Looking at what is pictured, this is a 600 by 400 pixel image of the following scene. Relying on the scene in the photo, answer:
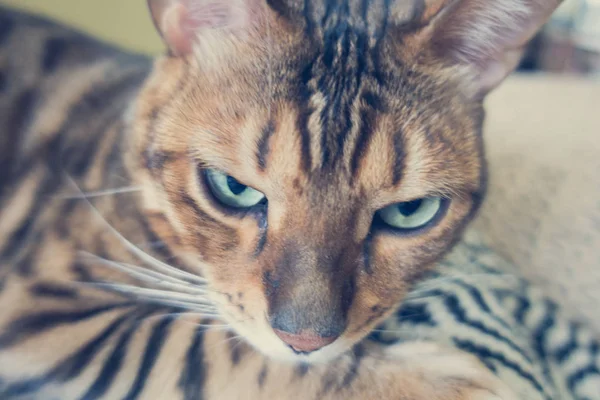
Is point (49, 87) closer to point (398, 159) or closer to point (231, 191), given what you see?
point (231, 191)

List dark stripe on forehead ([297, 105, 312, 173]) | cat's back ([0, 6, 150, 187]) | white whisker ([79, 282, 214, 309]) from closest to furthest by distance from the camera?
dark stripe on forehead ([297, 105, 312, 173]) → white whisker ([79, 282, 214, 309]) → cat's back ([0, 6, 150, 187])

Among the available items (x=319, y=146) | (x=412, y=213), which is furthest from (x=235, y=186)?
(x=412, y=213)

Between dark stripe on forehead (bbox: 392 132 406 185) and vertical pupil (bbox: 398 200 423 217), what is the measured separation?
0.06m

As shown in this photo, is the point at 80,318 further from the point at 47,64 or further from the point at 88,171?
the point at 47,64

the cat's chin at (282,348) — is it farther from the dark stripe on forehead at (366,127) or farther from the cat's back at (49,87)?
the cat's back at (49,87)

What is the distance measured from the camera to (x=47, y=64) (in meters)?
1.02

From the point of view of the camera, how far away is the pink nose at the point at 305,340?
2.08 ft

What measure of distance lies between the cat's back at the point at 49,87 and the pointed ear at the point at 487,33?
53 centimetres

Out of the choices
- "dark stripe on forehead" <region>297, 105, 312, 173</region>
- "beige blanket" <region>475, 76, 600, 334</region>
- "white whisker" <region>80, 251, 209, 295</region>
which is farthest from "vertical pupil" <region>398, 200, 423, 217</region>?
"beige blanket" <region>475, 76, 600, 334</region>

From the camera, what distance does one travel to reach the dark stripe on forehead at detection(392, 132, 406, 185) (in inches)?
25.5

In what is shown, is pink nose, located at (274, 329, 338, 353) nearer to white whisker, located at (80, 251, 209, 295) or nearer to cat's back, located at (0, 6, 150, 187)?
white whisker, located at (80, 251, 209, 295)

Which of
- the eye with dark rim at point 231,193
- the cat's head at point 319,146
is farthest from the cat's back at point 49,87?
the eye with dark rim at point 231,193

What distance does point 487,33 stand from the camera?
0.73 m

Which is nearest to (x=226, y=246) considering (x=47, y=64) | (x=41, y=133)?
(x=41, y=133)
